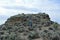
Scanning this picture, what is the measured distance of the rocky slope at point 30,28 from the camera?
27.1m

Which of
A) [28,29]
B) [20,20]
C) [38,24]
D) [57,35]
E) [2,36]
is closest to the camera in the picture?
[57,35]

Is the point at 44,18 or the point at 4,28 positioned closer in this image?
the point at 4,28

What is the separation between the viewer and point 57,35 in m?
26.2

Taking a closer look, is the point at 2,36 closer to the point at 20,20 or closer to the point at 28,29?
the point at 28,29

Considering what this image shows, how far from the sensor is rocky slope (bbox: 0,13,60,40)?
2714cm

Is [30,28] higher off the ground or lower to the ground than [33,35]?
higher

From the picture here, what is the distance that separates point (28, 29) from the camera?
3070 cm

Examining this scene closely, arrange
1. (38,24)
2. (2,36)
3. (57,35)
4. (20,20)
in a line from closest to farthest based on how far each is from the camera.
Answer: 1. (57,35)
2. (2,36)
3. (38,24)
4. (20,20)

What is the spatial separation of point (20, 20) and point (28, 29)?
18.9 ft

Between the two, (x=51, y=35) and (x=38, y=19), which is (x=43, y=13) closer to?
(x=38, y=19)

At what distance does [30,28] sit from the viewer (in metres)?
31.1

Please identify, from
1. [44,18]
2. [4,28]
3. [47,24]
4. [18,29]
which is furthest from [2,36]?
[44,18]

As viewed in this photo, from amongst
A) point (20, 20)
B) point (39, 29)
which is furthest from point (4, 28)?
point (39, 29)

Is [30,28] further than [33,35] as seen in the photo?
Yes
